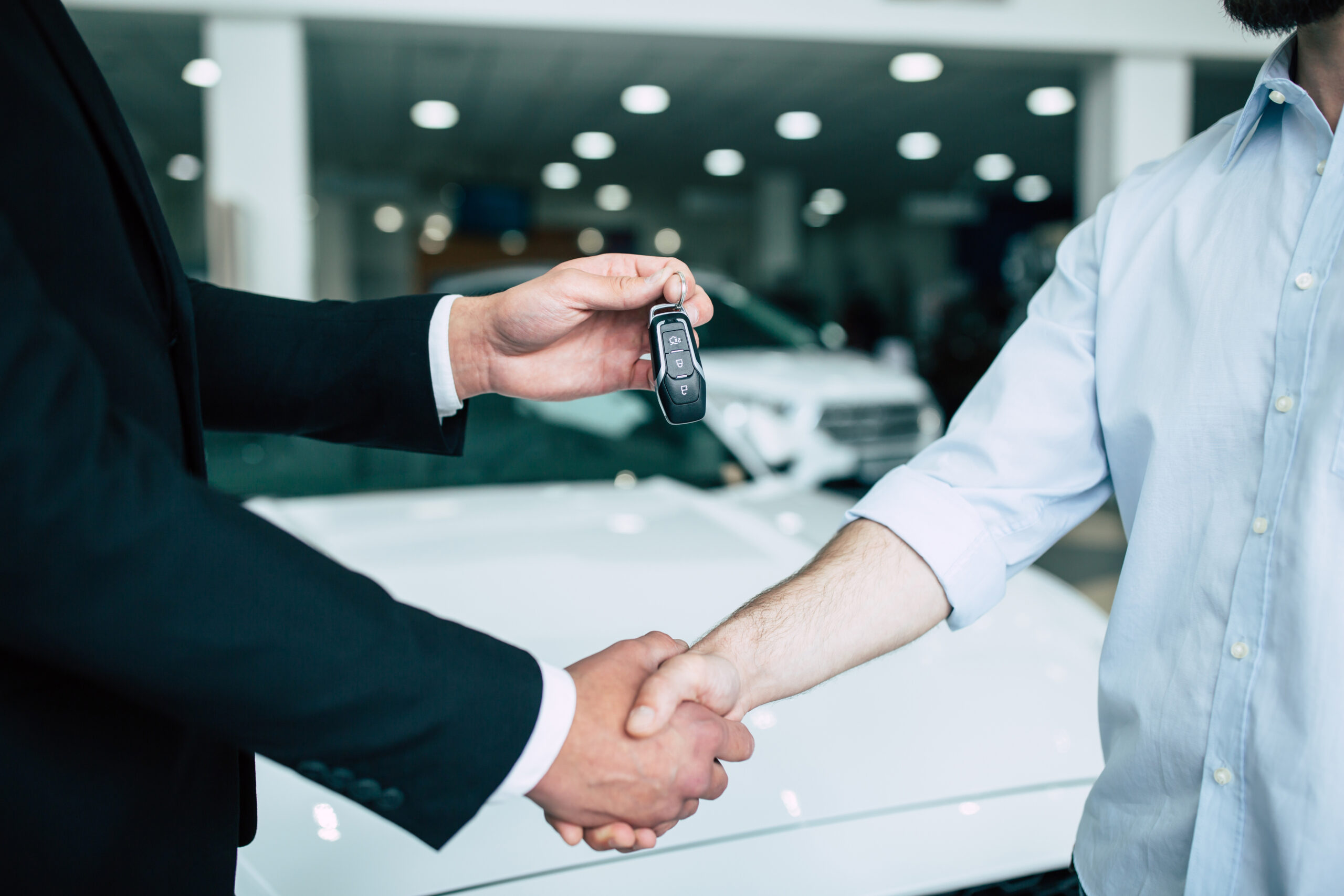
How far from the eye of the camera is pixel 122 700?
2.17ft

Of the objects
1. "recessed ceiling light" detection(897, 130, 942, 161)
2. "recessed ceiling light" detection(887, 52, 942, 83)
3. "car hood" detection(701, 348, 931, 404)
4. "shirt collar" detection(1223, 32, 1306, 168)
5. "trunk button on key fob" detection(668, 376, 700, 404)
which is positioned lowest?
"recessed ceiling light" detection(897, 130, 942, 161)

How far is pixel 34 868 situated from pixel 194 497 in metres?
0.25

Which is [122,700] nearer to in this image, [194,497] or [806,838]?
[194,497]

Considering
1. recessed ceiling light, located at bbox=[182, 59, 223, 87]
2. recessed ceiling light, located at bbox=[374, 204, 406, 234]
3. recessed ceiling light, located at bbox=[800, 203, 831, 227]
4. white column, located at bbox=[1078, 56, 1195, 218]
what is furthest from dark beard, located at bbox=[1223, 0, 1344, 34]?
recessed ceiling light, located at bbox=[374, 204, 406, 234]

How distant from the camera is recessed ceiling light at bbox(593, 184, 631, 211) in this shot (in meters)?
13.3

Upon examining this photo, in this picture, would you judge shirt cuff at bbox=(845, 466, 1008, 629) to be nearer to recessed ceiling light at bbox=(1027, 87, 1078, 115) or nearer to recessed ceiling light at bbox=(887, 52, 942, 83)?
recessed ceiling light at bbox=(887, 52, 942, 83)

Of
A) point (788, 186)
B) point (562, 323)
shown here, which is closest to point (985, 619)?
point (562, 323)

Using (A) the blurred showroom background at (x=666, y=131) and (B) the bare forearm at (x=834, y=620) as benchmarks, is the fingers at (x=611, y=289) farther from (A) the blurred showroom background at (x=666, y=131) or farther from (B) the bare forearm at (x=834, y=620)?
(A) the blurred showroom background at (x=666, y=131)

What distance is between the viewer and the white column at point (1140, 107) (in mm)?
5113

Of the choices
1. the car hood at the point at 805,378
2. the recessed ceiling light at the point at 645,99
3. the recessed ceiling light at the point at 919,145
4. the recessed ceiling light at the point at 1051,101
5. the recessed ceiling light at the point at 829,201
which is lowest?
the recessed ceiling light at the point at 829,201

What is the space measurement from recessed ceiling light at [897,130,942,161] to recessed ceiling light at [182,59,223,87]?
19.0 feet

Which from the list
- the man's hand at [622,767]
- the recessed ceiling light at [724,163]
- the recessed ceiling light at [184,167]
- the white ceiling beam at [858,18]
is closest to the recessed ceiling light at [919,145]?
the recessed ceiling light at [724,163]

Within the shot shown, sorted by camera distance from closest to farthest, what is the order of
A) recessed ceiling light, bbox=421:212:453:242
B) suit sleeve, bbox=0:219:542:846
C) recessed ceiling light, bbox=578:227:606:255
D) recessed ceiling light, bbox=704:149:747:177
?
suit sleeve, bbox=0:219:542:846
recessed ceiling light, bbox=704:149:747:177
recessed ceiling light, bbox=421:212:453:242
recessed ceiling light, bbox=578:227:606:255

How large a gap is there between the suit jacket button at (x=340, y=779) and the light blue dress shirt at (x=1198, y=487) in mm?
575
